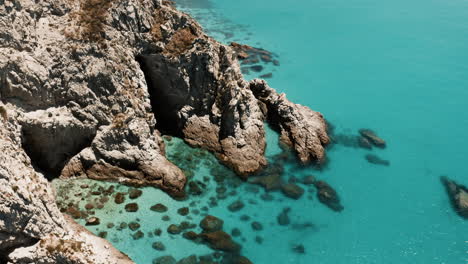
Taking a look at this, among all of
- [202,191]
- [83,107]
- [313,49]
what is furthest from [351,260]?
[313,49]

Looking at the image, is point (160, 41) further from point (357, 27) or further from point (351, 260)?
point (357, 27)

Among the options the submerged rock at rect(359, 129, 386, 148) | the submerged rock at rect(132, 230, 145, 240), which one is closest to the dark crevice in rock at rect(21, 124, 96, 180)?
the submerged rock at rect(132, 230, 145, 240)

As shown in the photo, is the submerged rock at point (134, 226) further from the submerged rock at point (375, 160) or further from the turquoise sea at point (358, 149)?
the submerged rock at point (375, 160)

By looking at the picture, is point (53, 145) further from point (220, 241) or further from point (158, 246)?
point (220, 241)

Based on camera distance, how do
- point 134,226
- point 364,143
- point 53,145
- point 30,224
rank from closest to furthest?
point 30,224, point 134,226, point 53,145, point 364,143

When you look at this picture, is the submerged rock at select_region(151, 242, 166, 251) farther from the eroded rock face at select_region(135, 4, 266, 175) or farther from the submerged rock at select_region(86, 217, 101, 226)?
the eroded rock face at select_region(135, 4, 266, 175)

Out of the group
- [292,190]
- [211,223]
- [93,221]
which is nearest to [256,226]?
[211,223]
